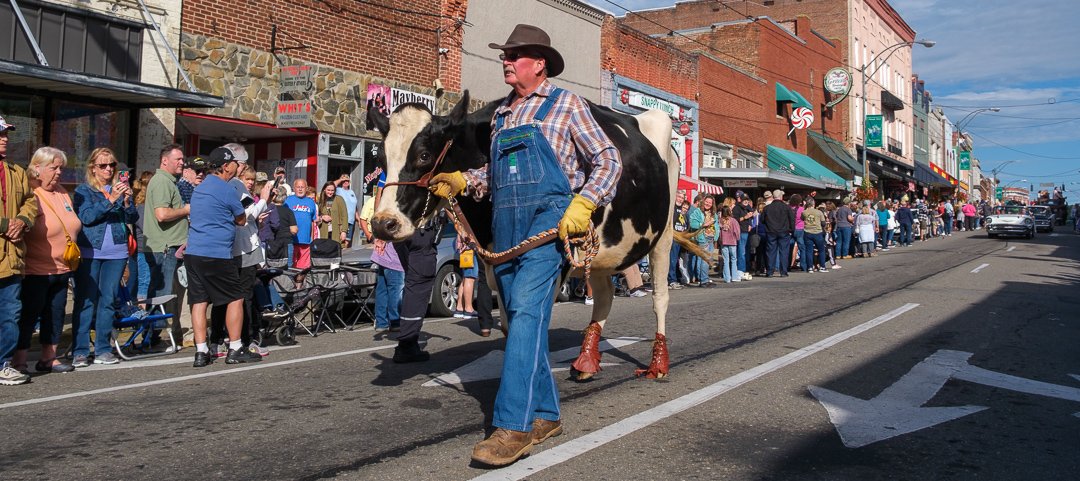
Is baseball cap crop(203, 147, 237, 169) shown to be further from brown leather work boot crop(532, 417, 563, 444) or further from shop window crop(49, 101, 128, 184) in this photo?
shop window crop(49, 101, 128, 184)

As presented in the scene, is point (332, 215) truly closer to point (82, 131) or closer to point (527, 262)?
point (82, 131)

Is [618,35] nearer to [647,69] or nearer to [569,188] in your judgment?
[647,69]

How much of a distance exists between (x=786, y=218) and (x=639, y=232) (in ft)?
47.5

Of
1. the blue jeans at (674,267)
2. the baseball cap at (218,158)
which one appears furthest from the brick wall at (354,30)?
the baseball cap at (218,158)

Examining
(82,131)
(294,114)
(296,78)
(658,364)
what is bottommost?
(658,364)

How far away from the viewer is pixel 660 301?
6.30 m

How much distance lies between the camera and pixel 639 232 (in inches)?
213

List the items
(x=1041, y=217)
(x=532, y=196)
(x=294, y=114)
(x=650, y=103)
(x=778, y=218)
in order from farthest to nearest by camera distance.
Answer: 1. (x=1041, y=217)
2. (x=650, y=103)
3. (x=778, y=218)
4. (x=294, y=114)
5. (x=532, y=196)

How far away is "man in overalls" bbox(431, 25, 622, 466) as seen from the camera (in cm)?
394

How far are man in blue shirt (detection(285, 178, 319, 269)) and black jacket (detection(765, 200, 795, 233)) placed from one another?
10999 mm

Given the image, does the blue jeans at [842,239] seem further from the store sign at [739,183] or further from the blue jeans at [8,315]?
the blue jeans at [8,315]

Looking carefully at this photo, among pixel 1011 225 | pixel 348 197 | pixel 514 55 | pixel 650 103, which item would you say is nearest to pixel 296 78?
pixel 348 197

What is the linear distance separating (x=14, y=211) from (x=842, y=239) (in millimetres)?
23280

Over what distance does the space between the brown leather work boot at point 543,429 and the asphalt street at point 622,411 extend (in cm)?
12
